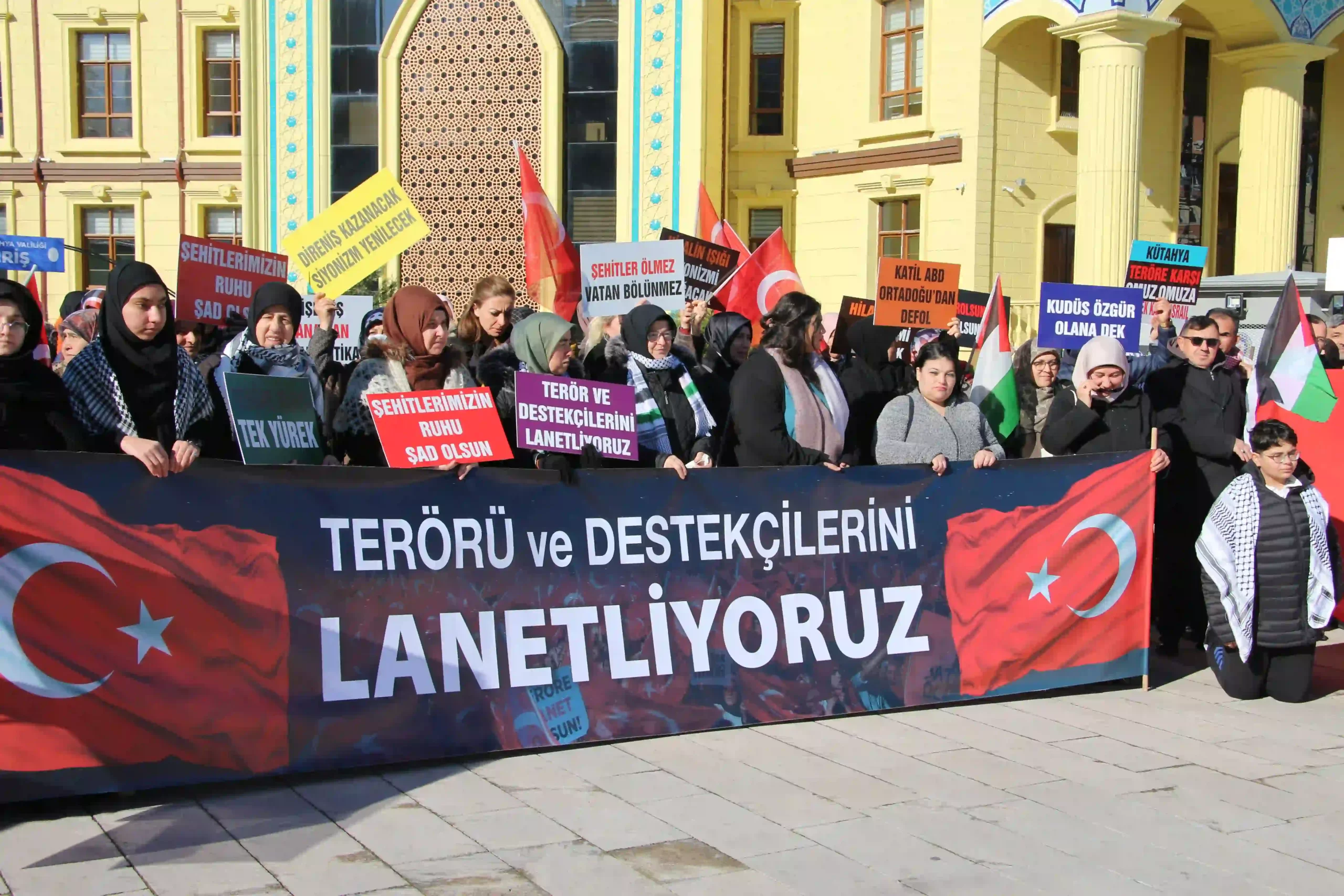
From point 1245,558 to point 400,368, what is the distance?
13.8ft

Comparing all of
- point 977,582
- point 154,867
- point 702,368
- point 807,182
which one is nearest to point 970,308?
point 702,368

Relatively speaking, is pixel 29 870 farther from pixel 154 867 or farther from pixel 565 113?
pixel 565 113

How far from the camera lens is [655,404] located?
23.1 ft

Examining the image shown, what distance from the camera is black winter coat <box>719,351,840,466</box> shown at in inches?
265

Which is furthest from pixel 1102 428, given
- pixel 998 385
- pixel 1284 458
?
pixel 1284 458

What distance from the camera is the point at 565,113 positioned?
24625mm

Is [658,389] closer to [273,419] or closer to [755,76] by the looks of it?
[273,419]

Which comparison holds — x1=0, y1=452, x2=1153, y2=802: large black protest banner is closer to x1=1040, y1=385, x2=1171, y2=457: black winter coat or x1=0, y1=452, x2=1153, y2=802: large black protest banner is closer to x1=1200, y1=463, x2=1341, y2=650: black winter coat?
x1=1040, y1=385, x2=1171, y2=457: black winter coat

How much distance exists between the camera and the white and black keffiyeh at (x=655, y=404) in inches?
276

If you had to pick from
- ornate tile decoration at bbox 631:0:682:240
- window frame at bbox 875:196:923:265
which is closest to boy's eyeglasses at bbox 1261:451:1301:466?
window frame at bbox 875:196:923:265

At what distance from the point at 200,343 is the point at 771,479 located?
12.0 feet

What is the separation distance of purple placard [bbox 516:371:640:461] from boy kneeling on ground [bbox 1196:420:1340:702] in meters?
3.10

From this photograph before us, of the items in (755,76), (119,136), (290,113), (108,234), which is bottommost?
(108,234)

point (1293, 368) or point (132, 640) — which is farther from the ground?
point (1293, 368)
